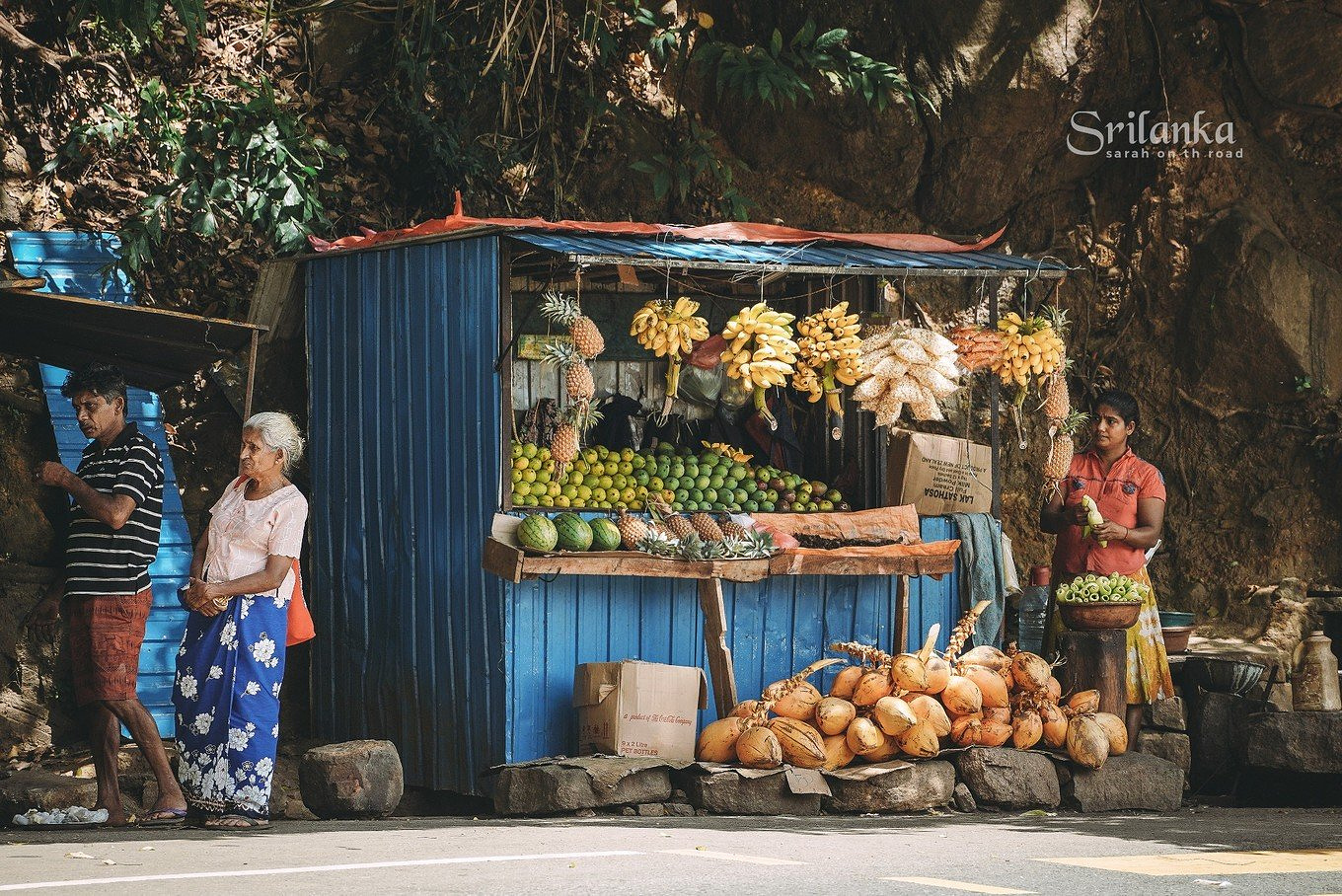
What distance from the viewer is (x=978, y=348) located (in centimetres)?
953

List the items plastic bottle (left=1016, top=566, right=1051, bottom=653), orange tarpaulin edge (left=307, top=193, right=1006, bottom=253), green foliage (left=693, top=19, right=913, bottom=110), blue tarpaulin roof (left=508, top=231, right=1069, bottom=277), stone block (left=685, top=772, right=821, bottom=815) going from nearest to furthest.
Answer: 1. stone block (left=685, top=772, right=821, bottom=815)
2. blue tarpaulin roof (left=508, top=231, right=1069, bottom=277)
3. orange tarpaulin edge (left=307, top=193, right=1006, bottom=253)
4. plastic bottle (left=1016, top=566, right=1051, bottom=653)
5. green foliage (left=693, top=19, right=913, bottom=110)

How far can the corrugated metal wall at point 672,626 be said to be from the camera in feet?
28.8

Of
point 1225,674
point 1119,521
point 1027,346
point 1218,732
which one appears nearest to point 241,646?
point 1027,346

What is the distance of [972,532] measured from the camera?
9.92 meters

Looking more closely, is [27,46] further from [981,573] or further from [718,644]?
[981,573]

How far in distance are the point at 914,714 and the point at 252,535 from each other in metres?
3.52

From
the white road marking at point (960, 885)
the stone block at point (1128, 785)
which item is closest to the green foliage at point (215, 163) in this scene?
the stone block at point (1128, 785)

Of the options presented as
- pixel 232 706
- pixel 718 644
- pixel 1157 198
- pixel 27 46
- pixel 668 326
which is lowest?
pixel 232 706

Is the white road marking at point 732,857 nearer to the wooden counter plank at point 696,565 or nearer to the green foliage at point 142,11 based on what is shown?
the wooden counter plank at point 696,565

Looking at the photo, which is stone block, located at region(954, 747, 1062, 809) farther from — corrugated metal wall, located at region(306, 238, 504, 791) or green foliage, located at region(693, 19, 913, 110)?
green foliage, located at region(693, 19, 913, 110)

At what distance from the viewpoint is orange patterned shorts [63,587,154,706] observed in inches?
292

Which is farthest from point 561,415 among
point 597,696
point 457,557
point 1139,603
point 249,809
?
point 1139,603

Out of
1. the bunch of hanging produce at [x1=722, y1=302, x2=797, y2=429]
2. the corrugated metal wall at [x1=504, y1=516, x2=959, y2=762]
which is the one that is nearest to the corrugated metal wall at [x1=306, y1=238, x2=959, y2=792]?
the corrugated metal wall at [x1=504, y1=516, x2=959, y2=762]

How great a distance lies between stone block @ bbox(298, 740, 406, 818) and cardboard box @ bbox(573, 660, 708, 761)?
3.56 feet
